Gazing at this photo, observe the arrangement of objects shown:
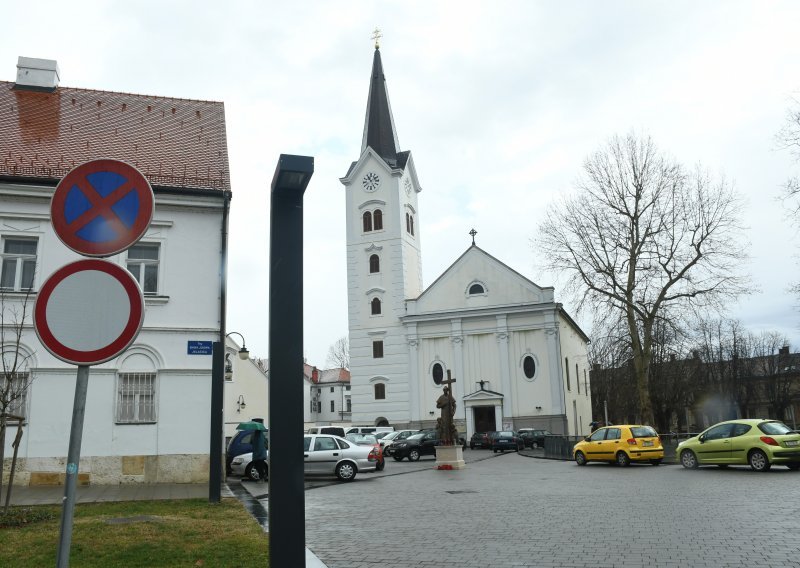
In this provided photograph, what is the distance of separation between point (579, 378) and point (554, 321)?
15489 millimetres

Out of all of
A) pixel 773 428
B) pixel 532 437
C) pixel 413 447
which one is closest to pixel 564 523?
pixel 773 428

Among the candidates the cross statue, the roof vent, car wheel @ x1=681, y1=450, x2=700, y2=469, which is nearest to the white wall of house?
the roof vent

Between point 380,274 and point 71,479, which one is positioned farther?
point 380,274

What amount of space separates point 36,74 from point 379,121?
37.4m

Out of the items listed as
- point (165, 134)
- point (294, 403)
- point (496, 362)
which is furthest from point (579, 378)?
point (294, 403)

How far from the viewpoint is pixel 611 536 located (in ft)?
30.6

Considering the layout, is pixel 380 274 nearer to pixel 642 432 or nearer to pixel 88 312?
pixel 642 432

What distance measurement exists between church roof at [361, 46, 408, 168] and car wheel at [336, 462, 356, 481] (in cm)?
3889

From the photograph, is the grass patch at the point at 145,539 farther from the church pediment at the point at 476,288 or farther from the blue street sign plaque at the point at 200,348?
the church pediment at the point at 476,288

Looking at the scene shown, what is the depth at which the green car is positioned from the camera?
19.2 m

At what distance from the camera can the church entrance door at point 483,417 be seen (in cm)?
5166

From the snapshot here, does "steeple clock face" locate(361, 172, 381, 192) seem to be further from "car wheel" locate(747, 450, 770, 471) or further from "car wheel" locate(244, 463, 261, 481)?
"car wheel" locate(747, 450, 770, 471)

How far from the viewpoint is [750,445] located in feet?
64.7

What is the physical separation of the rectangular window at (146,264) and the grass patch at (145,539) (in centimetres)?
909
